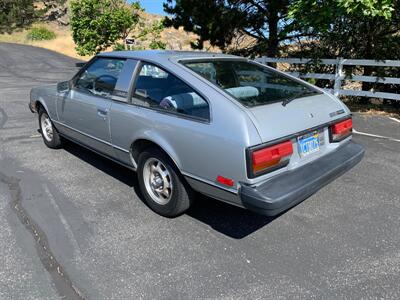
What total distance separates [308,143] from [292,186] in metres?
0.56

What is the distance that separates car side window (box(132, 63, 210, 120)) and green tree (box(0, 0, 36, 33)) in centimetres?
4733

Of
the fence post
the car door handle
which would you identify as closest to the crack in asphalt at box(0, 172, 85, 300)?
the car door handle

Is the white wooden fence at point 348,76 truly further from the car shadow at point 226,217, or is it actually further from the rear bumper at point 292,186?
the car shadow at point 226,217

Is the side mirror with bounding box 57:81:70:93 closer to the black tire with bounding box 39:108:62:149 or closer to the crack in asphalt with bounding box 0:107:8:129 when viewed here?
the black tire with bounding box 39:108:62:149

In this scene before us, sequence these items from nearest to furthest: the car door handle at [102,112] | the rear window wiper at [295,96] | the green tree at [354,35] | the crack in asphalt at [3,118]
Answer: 1. the rear window wiper at [295,96]
2. the car door handle at [102,112]
3. the crack in asphalt at [3,118]
4. the green tree at [354,35]

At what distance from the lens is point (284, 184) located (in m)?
3.02

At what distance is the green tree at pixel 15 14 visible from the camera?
1764 inches

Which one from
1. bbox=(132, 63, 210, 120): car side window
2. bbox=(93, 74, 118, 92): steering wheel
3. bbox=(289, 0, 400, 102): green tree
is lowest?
bbox=(132, 63, 210, 120): car side window

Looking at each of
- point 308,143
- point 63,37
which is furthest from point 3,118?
point 63,37

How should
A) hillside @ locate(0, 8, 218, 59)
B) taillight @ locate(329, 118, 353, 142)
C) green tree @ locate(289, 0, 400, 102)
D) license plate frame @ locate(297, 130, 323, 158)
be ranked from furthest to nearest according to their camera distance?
hillside @ locate(0, 8, 218, 59), green tree @ locate(289, 0, 400, 102), taillight @ locate(329, 118, 353, 142), license plate frame @ locate(297, 130, 323, 158)

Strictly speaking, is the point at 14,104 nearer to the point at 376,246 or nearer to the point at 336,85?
the point at 336,85

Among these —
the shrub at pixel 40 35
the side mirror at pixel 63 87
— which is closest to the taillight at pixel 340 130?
the side mirror at pixel 63 87

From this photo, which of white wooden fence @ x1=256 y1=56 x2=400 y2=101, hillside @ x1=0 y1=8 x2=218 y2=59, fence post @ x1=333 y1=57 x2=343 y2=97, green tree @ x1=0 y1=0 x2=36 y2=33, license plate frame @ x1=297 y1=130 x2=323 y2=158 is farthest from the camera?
green tree @ x1=0 y1=0 x2=36 y2=33

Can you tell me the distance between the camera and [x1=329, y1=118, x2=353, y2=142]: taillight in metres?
3.71
